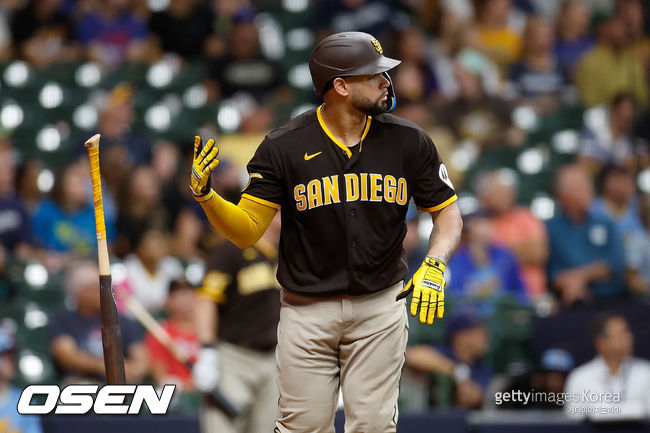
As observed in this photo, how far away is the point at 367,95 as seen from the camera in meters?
4.71

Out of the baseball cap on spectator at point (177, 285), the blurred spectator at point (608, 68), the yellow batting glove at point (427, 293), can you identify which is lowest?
the baseball cap on spectator at point (177, 285)

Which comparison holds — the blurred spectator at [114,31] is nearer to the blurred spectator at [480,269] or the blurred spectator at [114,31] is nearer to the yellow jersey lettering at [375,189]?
the blurred spectator at [480,269]

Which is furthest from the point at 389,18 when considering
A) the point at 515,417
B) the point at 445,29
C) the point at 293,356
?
the point at 293,356

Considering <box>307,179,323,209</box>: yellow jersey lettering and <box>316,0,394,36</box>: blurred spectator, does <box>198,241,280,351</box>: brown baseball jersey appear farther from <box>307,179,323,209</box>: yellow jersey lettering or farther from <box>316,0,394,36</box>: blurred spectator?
<box>316,0,394,36</box>: blurred spectator

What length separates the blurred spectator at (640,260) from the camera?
9.00 meters

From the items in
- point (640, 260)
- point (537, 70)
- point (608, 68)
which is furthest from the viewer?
point (537, 70)

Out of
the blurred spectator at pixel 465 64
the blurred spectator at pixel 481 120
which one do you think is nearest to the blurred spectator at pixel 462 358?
the blurred spectator at pixel 481 120

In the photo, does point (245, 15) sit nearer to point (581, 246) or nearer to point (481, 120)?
point (481, 120)

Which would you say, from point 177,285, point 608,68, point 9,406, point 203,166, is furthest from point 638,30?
point 203,166

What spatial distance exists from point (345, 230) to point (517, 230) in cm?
468

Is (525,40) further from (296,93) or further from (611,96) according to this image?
(296,93)

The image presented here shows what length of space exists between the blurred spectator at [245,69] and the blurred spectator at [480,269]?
11.1 ft

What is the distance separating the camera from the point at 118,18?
40.0ft

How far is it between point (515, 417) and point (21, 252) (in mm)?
4119
